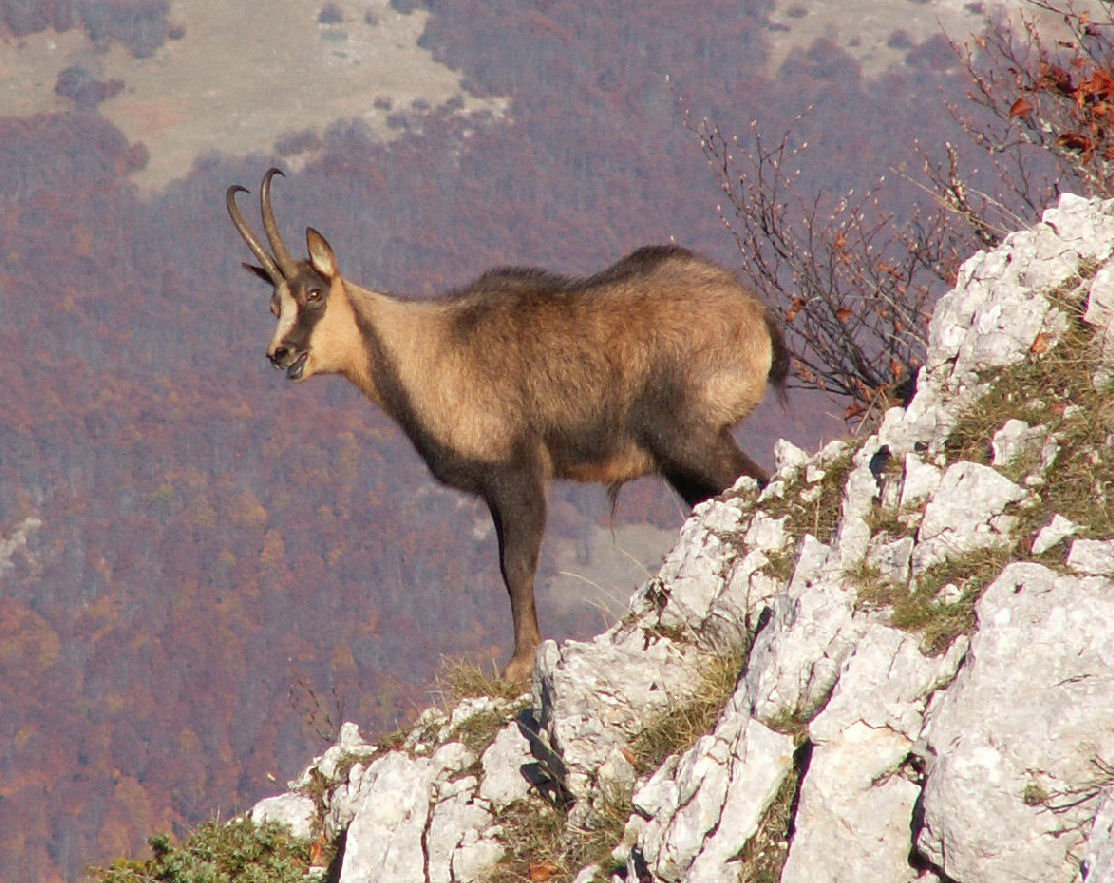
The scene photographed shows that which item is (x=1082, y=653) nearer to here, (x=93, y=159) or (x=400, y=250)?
(x=400, y=250)

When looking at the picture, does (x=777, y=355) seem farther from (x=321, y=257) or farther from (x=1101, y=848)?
(x=1101, y=848)

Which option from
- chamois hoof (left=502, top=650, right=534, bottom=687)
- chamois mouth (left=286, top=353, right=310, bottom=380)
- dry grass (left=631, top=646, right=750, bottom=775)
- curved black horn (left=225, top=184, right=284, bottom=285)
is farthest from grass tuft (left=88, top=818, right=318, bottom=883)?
curved black horn (left=225, top=184, right=284, bottom=285)

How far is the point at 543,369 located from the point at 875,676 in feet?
16.0

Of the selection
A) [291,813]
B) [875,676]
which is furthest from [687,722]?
[291,813]

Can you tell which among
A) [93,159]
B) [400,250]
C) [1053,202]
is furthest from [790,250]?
[93,159]

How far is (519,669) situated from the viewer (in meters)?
9.22

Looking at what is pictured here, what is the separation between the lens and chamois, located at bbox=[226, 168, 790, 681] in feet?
31.7

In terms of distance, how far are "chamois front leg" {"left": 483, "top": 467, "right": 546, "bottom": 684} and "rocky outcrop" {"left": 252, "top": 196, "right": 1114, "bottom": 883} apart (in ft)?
5.50

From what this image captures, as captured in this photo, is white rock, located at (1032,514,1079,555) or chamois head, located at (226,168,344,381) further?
chamois head, located at (226,168,344,381)

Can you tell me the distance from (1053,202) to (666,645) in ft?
17.4

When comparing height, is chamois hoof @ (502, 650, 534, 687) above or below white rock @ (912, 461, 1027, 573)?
below

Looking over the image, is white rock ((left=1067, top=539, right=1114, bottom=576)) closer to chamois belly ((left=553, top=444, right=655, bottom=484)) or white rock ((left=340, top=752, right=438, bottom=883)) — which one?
white rock ((left=340, top=752, right=438, bottom=883))

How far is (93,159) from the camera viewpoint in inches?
7712

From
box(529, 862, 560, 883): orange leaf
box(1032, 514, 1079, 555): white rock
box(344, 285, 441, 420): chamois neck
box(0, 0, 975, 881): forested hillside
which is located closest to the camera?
box(1032, 514, 1079, 555): white rock
